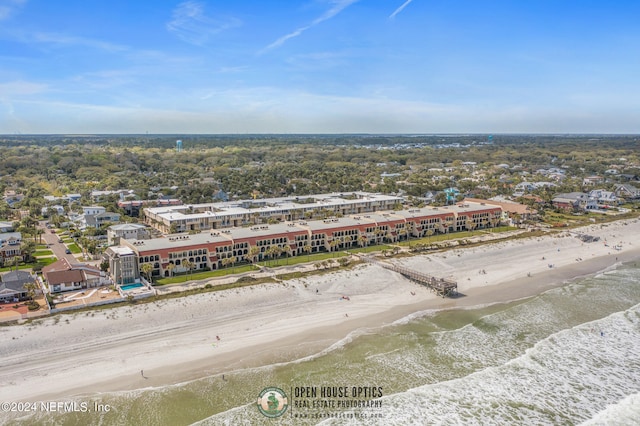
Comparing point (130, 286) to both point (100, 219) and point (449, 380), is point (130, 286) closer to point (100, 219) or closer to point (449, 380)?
point (449, 380)

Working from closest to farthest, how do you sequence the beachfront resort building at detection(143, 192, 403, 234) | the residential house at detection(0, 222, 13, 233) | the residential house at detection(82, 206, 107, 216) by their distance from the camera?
the residential house at detection(0, 222, 13, 233), the beachfront resort building at detection(143, 192, 403, 234), the residential house at detection(82, 206, 107, 216)

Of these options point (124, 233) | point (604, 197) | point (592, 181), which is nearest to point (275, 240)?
point (124, 233)

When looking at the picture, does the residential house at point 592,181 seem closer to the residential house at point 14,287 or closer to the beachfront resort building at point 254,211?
the beachfront resort building at point 254,211

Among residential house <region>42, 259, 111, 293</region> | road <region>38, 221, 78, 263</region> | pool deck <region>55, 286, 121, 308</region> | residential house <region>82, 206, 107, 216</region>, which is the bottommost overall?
road <region>38, 221, 78, 263</region>

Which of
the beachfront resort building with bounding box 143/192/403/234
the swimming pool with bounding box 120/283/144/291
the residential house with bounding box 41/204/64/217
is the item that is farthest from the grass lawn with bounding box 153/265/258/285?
the residential house with bounding box 41/204/64/217

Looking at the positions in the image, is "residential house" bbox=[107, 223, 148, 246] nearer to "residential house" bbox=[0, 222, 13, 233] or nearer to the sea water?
"residential house" bbox=[0, 222, 13, 233]

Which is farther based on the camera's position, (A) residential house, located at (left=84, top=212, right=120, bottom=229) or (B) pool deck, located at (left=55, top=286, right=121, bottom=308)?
(A) residential house, located at (left=84, top=212, right=120, bottom=229)

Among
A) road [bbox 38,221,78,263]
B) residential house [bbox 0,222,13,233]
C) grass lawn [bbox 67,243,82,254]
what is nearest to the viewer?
road [bbox 38,221,78,263]

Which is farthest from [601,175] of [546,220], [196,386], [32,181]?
[32,181]

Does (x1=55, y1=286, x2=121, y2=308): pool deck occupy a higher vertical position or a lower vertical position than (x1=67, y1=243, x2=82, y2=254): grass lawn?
higher
